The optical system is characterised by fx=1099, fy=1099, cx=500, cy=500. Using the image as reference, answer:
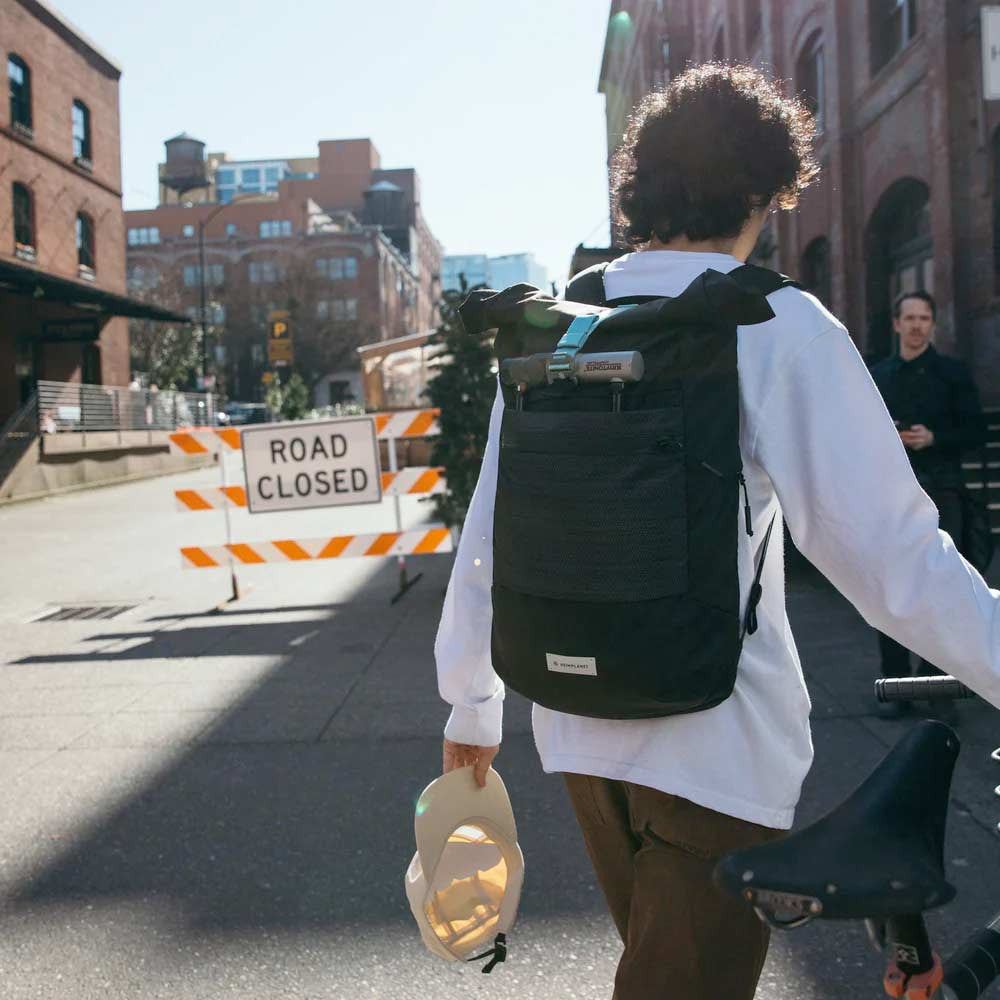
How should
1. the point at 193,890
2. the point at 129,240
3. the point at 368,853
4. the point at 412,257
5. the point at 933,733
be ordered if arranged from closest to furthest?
the point at 933,733 → the point at 193,890 → the point at 368,853 → the point at 129,240 → the point at 412,257

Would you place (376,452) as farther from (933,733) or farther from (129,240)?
(129,240)

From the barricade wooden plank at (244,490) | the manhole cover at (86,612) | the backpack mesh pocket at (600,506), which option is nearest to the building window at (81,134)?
the manhole cover at (86,612)

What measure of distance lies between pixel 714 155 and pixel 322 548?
761 centimetres

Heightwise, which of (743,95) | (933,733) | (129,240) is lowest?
(933,733)

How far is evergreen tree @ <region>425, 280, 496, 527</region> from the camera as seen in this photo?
9492 millimetres

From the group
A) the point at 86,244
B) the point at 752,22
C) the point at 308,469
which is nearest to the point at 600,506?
the point at 308,469

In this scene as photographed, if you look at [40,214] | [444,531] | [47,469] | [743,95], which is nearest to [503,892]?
[743,95]

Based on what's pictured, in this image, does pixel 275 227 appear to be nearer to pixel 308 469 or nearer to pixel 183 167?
pixel 183 167

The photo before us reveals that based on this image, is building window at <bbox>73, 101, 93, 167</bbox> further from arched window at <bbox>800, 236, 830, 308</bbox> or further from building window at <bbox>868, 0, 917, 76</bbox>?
building window at <bbox>868, 0, 917, 76</bbox>

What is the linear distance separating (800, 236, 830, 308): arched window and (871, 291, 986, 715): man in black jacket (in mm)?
13316

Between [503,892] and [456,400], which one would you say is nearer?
[503,892]

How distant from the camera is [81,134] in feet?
105

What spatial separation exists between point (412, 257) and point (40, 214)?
77.2 metres

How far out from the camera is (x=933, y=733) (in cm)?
150
